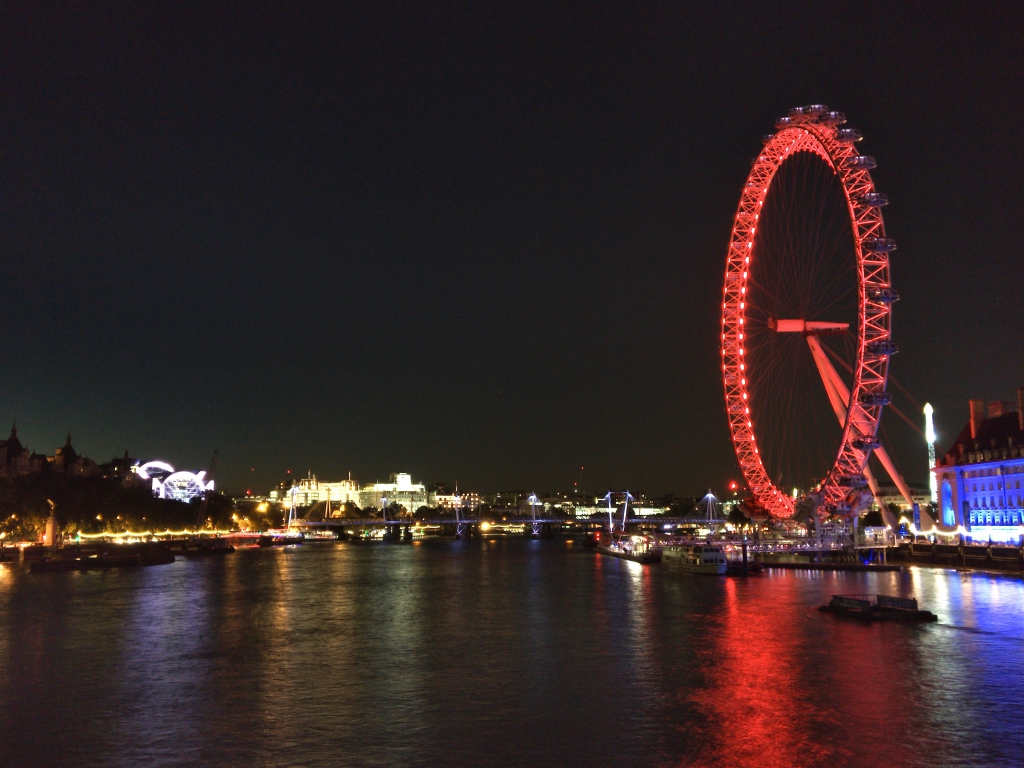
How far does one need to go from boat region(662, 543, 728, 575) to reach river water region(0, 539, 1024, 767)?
1390 cm

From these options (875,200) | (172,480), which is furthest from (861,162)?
(172,480)

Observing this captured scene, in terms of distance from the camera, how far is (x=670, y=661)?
25328 millimetres

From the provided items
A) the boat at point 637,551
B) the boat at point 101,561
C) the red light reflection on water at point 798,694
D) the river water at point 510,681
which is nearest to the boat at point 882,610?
the river water at point 510,681

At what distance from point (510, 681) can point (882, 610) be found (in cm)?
1634

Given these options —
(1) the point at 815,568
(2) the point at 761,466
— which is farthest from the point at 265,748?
(1) the point at 815,568

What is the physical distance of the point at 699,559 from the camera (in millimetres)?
59250

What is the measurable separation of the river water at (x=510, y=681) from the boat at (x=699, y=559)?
13899 millimetres

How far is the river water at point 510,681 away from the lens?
16.8 metres

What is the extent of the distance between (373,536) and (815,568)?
4647 inches

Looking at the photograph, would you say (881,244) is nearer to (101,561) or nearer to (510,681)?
(510,681)

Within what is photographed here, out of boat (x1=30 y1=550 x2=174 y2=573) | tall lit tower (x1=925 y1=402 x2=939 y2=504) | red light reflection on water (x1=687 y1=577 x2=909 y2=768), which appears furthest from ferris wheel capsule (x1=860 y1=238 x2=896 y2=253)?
boat (x1=30 y1=550 x2=174 y2=573)

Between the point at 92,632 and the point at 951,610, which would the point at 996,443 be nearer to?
the point at 951,610

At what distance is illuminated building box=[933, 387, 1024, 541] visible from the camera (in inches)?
2469

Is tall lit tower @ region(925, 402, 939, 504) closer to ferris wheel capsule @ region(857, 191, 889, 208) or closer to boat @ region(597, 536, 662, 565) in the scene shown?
boat @ region(597, 536, 662, 565)
